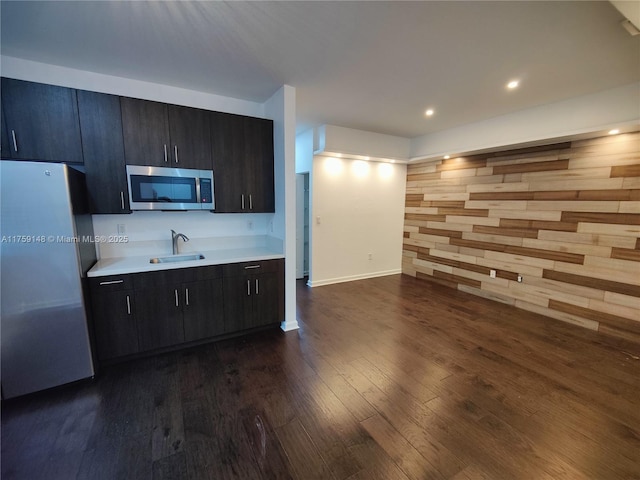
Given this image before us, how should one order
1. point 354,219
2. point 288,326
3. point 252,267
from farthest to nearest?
point 354,219
point 288,326
point 252,267

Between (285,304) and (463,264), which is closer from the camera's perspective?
(285,304)

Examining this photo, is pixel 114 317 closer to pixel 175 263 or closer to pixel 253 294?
pixel 175 263

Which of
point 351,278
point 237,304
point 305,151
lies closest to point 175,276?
point 237,304

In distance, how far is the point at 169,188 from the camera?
2.71 meters

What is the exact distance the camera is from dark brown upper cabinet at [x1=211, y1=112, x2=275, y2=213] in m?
2.90

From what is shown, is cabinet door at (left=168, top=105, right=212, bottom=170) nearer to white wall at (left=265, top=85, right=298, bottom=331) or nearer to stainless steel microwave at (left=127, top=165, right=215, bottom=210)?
stainless steel microwave at (left=127, top=165, right=215, bottom=210)

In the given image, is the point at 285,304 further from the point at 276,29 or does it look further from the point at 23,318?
the point at 276,29

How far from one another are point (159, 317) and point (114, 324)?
1.14ft

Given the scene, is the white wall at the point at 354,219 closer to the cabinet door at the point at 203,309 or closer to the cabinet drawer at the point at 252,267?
the cabinet drawer at the point at 252,267

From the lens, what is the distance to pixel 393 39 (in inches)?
80.1

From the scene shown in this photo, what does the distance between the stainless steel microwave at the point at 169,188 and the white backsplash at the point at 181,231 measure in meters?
0.36

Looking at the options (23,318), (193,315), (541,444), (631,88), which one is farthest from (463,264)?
(23,318)

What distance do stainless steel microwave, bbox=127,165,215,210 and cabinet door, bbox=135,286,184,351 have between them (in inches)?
33.8

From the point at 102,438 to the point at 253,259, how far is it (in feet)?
5.78
